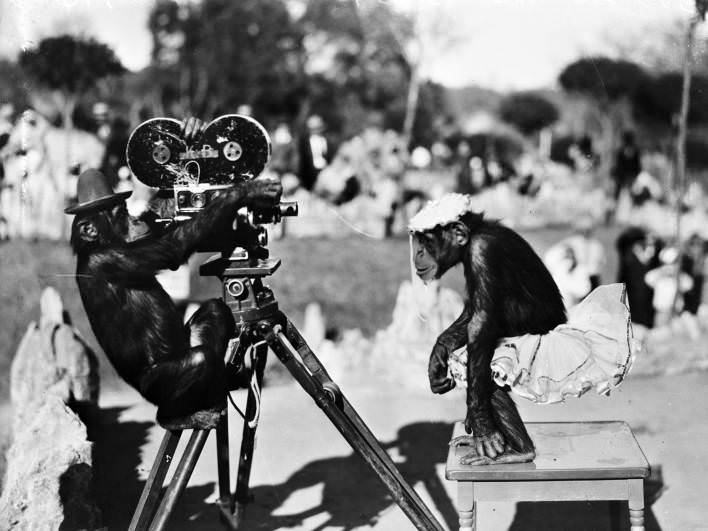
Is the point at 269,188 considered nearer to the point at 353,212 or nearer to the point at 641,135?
the point at 353,212

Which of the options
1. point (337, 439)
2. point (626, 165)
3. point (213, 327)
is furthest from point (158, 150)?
point (626, 165)

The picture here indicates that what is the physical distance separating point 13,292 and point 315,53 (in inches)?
246

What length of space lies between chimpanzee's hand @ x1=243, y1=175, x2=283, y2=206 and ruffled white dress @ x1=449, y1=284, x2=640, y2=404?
0.92 m

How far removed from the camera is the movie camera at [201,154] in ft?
11.3

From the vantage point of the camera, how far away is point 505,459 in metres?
3.22

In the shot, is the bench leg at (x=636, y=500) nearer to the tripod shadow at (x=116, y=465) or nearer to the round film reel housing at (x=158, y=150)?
the round film reel housing at (x=158, y=150)

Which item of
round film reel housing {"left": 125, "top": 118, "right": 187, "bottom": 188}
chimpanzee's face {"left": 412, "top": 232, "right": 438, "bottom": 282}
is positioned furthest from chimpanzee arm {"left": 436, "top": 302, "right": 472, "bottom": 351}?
round film reel housing {"left": 125, "top": 118, "right": 187, "bottom": 188}

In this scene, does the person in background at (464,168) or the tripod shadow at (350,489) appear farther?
the person in background at (464,168)

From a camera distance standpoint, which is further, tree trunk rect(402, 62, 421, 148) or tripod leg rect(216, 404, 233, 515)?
tree trunk rect(402, 62, 421, 148)

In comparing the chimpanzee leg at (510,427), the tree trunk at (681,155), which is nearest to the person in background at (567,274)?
the tree trunk at (681,155)

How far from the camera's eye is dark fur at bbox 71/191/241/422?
3270mm

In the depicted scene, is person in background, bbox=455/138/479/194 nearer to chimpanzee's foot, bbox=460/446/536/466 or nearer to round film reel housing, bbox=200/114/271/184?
round film reel housing, bbox=200/114/271/184

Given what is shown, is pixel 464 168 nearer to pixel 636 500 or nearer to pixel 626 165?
pixel 626 165

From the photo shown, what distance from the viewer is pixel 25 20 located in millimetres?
4914
